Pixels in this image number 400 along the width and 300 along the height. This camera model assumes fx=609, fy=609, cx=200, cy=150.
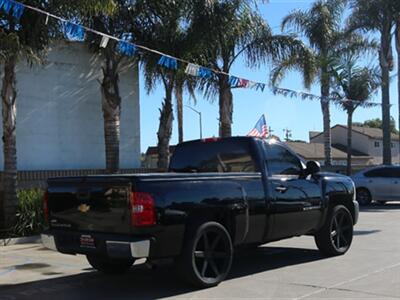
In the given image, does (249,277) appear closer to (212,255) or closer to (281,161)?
(212,255)

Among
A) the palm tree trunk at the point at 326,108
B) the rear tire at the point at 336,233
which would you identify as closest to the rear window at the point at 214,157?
the rear tire at the point at 336,233

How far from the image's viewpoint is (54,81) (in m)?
16.1

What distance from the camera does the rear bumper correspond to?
6844 millimetres

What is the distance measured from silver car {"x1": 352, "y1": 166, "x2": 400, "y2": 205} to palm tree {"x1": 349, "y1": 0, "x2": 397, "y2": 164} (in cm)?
660

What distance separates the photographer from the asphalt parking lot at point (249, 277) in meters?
7.31

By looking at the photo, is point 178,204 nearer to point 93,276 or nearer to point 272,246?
point 93,276

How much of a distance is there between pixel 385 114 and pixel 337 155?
3433 centimetres

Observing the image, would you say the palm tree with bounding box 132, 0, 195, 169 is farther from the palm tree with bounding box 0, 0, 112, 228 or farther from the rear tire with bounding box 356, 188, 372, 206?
the rear tire with bounding box 356, 188, 372, 206

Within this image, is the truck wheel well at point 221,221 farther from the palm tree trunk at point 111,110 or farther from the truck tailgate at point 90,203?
the palm tree trunk at point 111,110

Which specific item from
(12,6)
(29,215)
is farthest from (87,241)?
(29,215)

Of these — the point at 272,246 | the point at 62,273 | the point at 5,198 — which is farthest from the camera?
the point at 5,198

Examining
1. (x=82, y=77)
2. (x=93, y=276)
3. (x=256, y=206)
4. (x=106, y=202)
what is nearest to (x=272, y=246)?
(x=256, y=206)

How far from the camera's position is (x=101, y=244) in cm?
718

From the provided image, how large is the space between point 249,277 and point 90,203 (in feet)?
7.96
